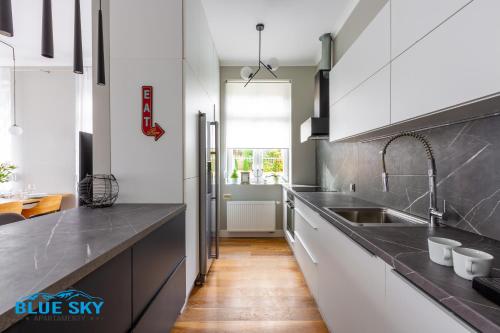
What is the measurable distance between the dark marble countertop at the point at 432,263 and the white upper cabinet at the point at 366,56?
39.1 inches

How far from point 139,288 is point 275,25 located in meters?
3.20

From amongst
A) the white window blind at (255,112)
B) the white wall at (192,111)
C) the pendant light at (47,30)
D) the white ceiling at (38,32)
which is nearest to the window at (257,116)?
the white window blind at (255,112)

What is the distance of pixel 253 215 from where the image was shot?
13.9 feet

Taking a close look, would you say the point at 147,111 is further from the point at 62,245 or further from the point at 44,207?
the point at 44,207

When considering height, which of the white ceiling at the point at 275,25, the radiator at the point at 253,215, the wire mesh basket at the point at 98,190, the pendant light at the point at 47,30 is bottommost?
the radiator at the point at 253,215

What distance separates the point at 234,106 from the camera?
4391 millimetres

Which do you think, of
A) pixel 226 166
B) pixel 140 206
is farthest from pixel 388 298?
pixel 226 166

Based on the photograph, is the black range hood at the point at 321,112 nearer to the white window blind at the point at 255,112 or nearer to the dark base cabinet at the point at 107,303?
the white window blind at the point at 255,112

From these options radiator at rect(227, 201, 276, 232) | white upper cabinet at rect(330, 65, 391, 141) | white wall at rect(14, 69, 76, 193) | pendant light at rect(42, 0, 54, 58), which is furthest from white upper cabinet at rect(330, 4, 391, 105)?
white wall at rect(14, 69, 76, 193)

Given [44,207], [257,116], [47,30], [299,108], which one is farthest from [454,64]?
[44,207]

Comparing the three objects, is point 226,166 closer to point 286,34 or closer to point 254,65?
point 254,65

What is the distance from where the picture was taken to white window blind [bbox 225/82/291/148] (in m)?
4.39

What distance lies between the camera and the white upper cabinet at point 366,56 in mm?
1506

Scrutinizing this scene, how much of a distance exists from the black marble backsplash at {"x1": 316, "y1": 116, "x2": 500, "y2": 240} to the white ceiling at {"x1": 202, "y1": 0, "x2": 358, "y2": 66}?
1722 millimetres
